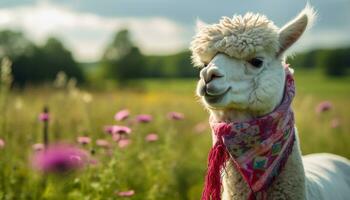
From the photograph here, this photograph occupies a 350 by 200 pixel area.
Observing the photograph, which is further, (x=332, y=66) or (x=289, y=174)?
(x=332, y=66)

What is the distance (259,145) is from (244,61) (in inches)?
21.3

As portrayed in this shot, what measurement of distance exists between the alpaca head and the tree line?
50.9 m

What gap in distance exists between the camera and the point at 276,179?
3.74 meters

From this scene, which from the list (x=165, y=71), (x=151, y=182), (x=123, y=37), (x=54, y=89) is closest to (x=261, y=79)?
(x=151, y=182)

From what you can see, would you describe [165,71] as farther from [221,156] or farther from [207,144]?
[221,156]

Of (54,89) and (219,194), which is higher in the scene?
(54,89)

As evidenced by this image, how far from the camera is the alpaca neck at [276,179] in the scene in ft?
12.1

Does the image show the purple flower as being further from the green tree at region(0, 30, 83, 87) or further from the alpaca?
the green tree at region(0, 30, 83, 87)

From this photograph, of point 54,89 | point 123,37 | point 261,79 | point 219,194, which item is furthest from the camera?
point 123,37

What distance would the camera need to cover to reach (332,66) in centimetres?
6284

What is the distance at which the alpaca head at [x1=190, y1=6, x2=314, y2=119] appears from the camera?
353cm

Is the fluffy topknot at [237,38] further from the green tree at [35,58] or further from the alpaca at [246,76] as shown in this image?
the green tree at [35,58]

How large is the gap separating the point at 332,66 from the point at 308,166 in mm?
60414

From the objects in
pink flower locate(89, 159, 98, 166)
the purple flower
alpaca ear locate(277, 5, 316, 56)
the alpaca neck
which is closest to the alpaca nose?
the alpaca neck
